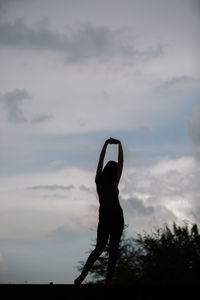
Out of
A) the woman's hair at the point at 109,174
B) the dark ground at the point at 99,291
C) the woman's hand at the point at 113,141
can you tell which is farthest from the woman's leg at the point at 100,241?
the woman's hand at the point at 113,141

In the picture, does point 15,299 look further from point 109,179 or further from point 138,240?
point 138,240

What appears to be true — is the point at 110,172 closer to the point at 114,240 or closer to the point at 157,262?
the point at 114,240

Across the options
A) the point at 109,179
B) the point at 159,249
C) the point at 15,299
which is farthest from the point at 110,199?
the point at 159,249

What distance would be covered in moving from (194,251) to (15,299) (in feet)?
132

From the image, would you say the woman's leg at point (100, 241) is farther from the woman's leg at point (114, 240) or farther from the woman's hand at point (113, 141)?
the woman's hand at point (113, 141)

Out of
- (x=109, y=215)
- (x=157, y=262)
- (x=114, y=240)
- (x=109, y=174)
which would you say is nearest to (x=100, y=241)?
(x=114, y=240)

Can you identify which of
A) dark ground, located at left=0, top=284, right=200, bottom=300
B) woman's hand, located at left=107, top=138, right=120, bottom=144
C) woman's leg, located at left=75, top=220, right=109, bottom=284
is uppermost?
woman's hand, located at left=107, top=138, right=120, bottom=144

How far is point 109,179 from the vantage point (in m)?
5.72

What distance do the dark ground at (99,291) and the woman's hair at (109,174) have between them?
1583 mm

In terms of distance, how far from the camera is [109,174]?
577 centimetres

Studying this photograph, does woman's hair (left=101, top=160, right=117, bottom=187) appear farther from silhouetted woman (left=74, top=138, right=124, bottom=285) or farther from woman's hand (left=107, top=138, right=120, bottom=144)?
woman's hand (left=107, top=138, right=120, bottom=144)

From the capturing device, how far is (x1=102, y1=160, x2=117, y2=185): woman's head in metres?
5.72

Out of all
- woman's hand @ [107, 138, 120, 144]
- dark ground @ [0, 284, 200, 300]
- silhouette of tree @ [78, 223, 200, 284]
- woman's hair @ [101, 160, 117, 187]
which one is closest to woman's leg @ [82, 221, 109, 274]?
woman's hair @ [101, 160, 117, 187]

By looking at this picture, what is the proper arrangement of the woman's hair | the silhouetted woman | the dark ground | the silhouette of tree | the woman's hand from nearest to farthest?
the dark ground < the silhouetted woman < the woman's hair < the woman's hand < the silhouette of tree
